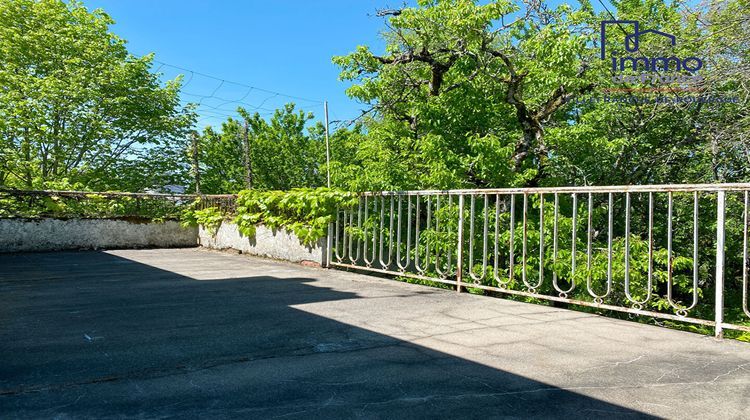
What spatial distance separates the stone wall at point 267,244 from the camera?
28.3ft

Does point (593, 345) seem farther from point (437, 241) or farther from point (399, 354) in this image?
point (437, 241)

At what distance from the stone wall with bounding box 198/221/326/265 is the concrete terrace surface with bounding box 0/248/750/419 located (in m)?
3.15

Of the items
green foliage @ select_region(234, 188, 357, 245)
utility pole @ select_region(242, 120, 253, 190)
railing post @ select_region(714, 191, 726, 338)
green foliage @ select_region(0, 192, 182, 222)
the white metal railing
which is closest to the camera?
railing post @ select_region(714, 191, 726, 338)

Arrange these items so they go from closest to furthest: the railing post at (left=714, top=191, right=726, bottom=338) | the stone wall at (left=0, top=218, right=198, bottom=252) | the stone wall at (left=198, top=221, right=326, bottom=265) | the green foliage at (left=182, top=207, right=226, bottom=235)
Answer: the railing post at (left=714, top=191, right=726, bottom=338) < the stone wall at (left=198, top=221, right=326, bottom=265) < the stone wall at (left=0, top=218, right=198, bottom=252) < the green foliage at (left=182, top=207, right=226, bottom=235)

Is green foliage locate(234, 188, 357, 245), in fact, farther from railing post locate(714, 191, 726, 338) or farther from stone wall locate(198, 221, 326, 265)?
railing post locate(714, 191, 726, 338)

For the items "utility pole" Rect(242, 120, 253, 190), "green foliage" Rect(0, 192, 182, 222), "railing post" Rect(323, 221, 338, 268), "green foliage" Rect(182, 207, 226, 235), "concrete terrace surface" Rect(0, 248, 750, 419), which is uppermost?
"utility pole" Rect(242, 120, 253, 190)

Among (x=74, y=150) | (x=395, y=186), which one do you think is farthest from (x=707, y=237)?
(x=74, y=150)

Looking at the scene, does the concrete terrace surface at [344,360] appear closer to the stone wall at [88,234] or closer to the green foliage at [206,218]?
the green foliage at [206,218]

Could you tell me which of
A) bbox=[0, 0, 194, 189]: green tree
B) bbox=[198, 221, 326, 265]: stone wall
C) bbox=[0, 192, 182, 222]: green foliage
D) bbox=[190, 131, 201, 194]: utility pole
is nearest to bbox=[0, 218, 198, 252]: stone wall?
bbox=[0, 192, 182, 222]: green foliage

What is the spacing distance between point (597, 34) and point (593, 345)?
28.3 ft

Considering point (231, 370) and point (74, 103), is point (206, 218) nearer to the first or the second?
point (74, 103)

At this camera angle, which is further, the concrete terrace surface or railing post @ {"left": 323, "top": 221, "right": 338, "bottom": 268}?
railing post @ {"left": 323, "top": 221, "right": 338, "bottom": 268}

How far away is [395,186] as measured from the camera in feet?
28.6

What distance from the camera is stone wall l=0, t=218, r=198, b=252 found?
36.7 feet
